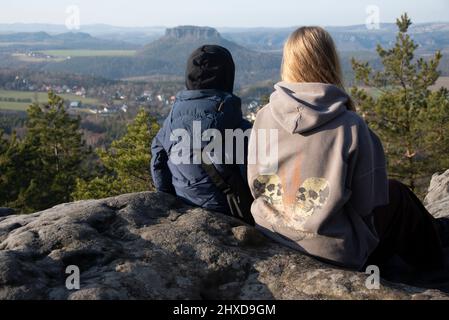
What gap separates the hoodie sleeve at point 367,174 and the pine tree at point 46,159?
1914 cm

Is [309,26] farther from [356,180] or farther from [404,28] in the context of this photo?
[404,28]

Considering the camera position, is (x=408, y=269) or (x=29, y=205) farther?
(x=29, y=205)

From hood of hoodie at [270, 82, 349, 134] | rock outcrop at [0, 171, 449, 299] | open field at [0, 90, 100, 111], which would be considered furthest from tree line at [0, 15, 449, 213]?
open field at [0, 90, 100, 111]

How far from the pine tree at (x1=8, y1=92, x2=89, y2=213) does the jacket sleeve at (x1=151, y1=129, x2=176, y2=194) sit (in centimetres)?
1755

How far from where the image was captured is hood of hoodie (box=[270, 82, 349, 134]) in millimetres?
3391

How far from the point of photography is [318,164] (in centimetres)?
348

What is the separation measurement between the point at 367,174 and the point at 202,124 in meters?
1.41

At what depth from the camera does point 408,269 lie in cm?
403

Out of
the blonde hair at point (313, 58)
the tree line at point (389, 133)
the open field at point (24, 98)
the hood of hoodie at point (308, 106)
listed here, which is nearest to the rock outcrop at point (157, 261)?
the hood of hoodie at point (308, 106)

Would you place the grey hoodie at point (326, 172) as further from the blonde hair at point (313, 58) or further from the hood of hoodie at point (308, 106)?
the blonde hair at point (313, 58)

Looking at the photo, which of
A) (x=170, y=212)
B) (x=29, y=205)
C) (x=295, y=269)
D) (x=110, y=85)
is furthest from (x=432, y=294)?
(x=110, y=85)

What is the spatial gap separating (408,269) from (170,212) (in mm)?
2059

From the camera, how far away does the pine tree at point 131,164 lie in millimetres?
17531

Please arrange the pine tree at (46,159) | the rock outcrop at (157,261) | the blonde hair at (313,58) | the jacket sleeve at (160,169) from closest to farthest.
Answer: the rock outcrop at (157,261), the blonde hair at (313,58), the jacket sleeve at (160,169), the pine tree at (46,159)
